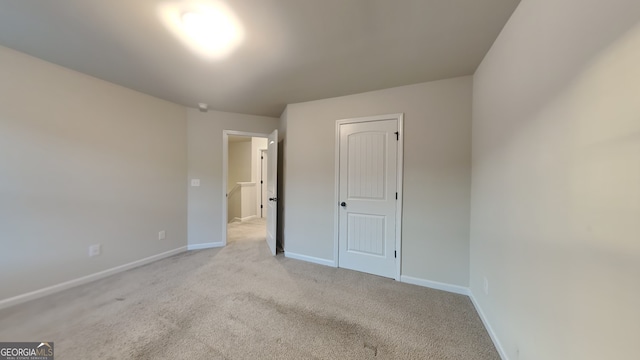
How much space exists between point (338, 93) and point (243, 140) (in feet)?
13.9

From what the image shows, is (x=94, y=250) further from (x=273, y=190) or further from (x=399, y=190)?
(x=399, y=190)

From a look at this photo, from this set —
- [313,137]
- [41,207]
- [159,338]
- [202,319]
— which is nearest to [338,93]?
[313,137]

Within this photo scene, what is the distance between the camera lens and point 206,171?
3729 millimetres

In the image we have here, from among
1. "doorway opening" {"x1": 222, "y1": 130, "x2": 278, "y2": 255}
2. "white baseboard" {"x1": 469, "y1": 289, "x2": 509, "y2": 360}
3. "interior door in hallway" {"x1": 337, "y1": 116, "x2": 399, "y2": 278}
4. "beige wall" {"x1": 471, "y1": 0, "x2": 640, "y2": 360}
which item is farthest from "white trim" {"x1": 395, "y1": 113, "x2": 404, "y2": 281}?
"doorway opening" {"x1": 222, "y1": 130, "x2": 278, "y2": 255}

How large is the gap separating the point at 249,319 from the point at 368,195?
Result: 1.87m

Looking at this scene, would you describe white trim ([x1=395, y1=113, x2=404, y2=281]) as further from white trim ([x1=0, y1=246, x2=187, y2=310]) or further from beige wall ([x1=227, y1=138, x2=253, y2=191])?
beige wall ([x1=227, y1=138, x2=253, y2=191])

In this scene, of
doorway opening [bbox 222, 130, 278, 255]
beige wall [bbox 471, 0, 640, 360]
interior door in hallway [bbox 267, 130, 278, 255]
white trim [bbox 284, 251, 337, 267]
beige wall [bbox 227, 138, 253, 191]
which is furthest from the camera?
beige wall [bbox 227, 138, 253, 191]

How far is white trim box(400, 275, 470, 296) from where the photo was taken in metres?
2.36

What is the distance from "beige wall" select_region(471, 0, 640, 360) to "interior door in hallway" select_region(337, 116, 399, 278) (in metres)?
1.12

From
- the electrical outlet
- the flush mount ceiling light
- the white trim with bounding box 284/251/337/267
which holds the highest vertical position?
the flush mount ceiling light

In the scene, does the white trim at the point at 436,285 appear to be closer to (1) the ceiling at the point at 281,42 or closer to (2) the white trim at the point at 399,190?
(2) the white trim at the point at 399,190

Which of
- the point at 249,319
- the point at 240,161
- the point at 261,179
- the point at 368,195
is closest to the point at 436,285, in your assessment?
the point at 368,195

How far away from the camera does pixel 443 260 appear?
7.99ft

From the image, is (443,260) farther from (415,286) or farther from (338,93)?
(338,93)
